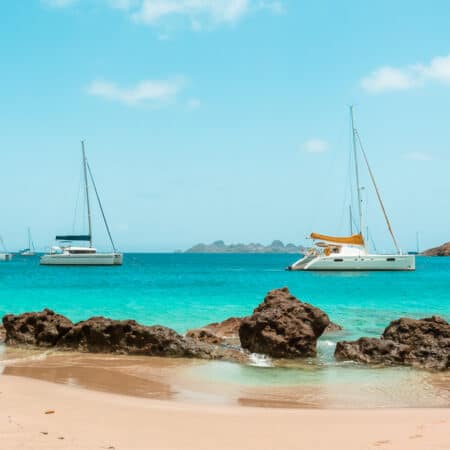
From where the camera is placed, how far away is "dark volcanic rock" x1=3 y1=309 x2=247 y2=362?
1365 centimetres

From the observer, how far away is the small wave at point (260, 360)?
1291 centimetres

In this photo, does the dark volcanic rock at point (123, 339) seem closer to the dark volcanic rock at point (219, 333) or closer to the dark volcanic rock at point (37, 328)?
the dark volcanic rock at point (37, 328)

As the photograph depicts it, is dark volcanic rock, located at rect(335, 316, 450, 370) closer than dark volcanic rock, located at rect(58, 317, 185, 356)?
Yes

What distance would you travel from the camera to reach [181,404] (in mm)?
8914

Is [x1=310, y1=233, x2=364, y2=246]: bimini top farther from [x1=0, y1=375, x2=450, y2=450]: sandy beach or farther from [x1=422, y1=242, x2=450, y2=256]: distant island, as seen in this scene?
[x1=422, y1=242, x2=450, y2=256]: distant island

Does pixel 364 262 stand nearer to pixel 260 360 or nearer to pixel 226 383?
pixel 260 360

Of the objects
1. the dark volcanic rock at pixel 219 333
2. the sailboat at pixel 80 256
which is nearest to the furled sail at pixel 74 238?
the sailboat at pixel 80 256

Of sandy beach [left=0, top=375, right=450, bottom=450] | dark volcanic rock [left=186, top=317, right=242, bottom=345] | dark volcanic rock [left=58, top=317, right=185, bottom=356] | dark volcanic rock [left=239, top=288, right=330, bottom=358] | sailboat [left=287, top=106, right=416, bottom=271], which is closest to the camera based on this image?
sandy beach [left=0, top=375, right=450, bottom=450]

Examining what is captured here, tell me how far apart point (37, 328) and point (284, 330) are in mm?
6757

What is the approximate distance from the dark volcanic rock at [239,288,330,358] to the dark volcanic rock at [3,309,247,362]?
2.04 feet

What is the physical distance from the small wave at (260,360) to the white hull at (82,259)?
70061 millimetres

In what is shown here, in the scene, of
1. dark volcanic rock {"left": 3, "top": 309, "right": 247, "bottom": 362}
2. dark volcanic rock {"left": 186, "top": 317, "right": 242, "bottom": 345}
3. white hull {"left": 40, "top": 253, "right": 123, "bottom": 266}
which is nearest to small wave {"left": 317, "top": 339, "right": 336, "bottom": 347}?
dark volcanic rock {"left": 186, "top": 317, "right": 242, "bottom": 345}

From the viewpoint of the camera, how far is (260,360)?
43.9 ft

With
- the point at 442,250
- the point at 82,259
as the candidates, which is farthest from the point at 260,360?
the point at 442,250
